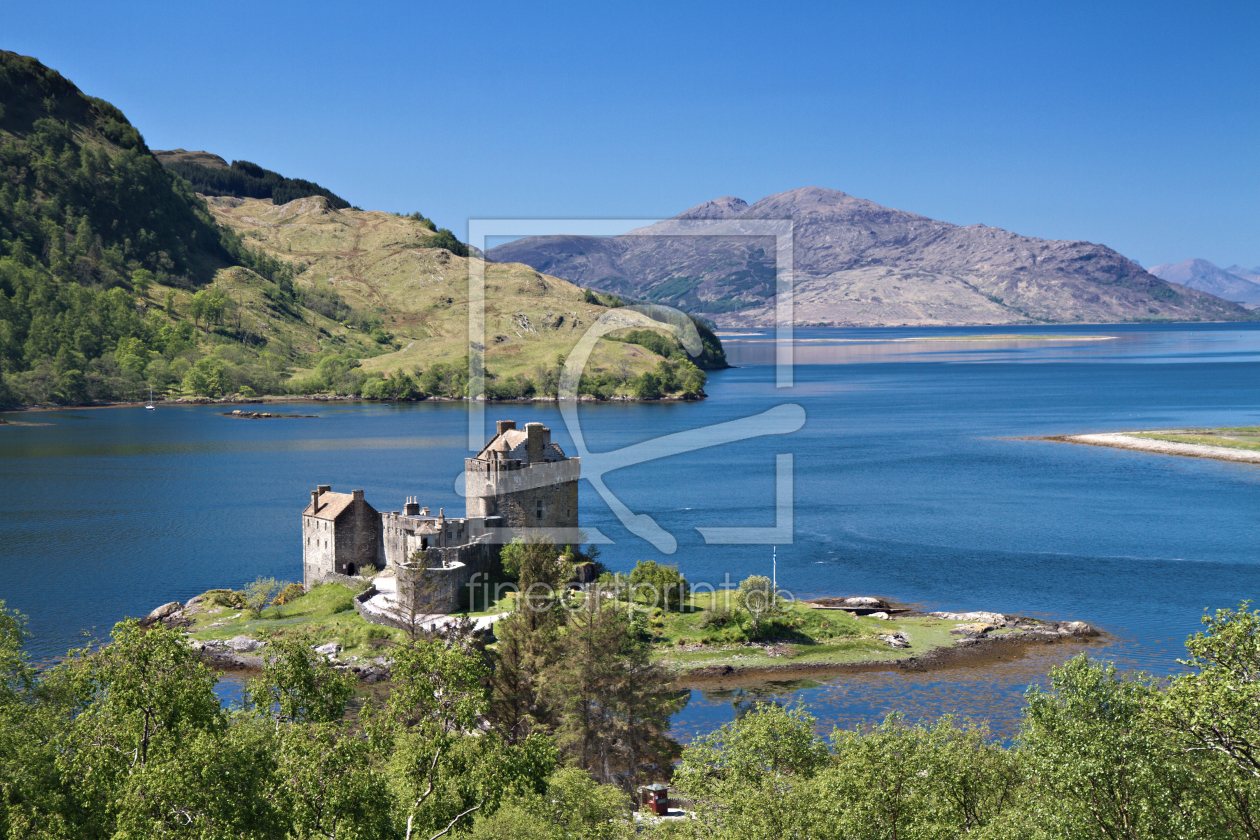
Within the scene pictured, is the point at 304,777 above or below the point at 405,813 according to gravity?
above

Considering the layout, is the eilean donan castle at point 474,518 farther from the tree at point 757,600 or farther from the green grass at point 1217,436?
the green grass at point 1217,436

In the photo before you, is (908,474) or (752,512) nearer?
(752,512)

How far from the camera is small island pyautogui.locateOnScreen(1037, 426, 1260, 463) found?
126812 millimetres

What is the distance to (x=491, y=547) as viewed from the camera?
211ft

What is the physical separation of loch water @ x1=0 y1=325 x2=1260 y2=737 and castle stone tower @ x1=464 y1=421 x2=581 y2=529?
556 inches

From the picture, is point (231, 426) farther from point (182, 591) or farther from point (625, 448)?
point (182, 591)

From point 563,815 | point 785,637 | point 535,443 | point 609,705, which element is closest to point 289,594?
point 535,443

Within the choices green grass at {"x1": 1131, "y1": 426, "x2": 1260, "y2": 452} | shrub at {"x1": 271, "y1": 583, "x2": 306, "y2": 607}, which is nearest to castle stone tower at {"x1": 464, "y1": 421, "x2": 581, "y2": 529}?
shrub at {"x1": 271, "y1": 583, "x2": 306, "y2": 607}

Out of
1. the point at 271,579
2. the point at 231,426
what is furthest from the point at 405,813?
the point at 231,426

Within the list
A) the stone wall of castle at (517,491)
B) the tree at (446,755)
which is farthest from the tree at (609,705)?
the stone wall of castle at (517,491)

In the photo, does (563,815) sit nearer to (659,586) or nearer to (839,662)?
(839,662)

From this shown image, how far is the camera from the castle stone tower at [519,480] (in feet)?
215

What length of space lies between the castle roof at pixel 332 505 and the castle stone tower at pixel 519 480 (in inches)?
331

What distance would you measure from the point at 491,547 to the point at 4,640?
3412 cm
